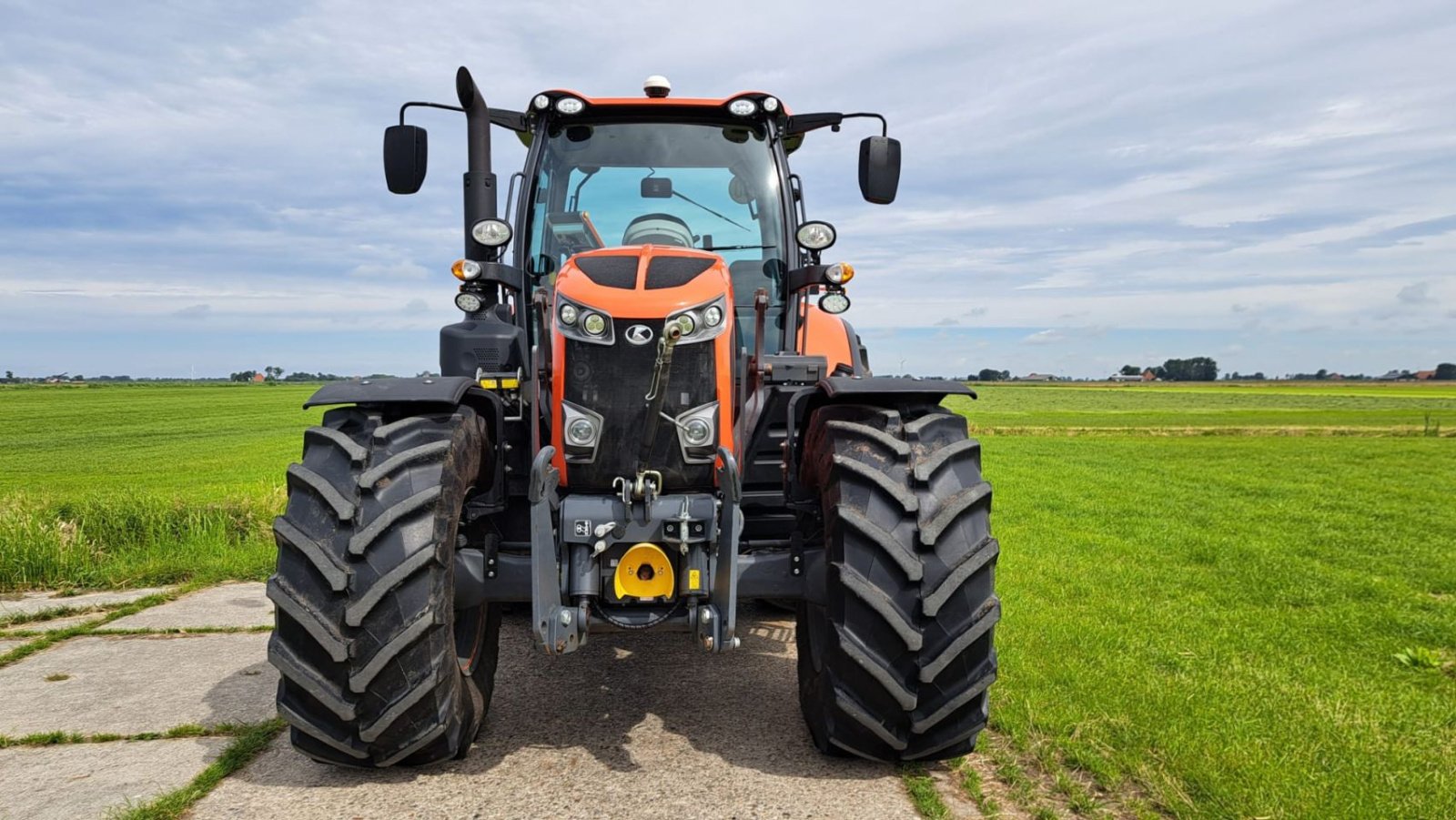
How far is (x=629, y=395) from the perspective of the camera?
140 inches

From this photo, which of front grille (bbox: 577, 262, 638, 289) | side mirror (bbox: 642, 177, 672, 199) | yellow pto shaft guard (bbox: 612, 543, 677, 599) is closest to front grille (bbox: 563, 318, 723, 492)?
front grille (bbox: 577, 262, 638, 289)

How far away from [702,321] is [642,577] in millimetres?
977

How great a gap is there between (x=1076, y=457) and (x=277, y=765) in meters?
19.9

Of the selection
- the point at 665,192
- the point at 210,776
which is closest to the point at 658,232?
the point at 665,192

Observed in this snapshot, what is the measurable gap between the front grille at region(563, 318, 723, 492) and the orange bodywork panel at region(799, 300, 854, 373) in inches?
70.9

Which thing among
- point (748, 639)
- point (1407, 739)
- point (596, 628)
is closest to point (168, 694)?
point (596, 628)

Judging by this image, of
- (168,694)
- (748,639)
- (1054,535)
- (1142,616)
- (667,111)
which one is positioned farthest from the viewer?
(1054,535)

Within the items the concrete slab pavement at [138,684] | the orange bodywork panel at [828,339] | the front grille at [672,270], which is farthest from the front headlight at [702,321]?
the concrete slab pavement at [138,684]

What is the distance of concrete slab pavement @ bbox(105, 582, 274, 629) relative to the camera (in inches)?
239

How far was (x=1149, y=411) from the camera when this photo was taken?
172 ft

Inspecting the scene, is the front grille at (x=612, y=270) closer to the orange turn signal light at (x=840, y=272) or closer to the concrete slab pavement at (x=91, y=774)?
the orange turn signal light at (x=840, y=272)

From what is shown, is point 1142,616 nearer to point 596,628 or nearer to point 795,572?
point 795,572

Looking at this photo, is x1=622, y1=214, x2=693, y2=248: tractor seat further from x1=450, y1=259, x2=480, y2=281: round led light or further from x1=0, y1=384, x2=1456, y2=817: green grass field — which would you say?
x1=0, y1=384, x2=1456, y2=817: green grass field

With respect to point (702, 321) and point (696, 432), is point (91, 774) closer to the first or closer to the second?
point (696, 432)
